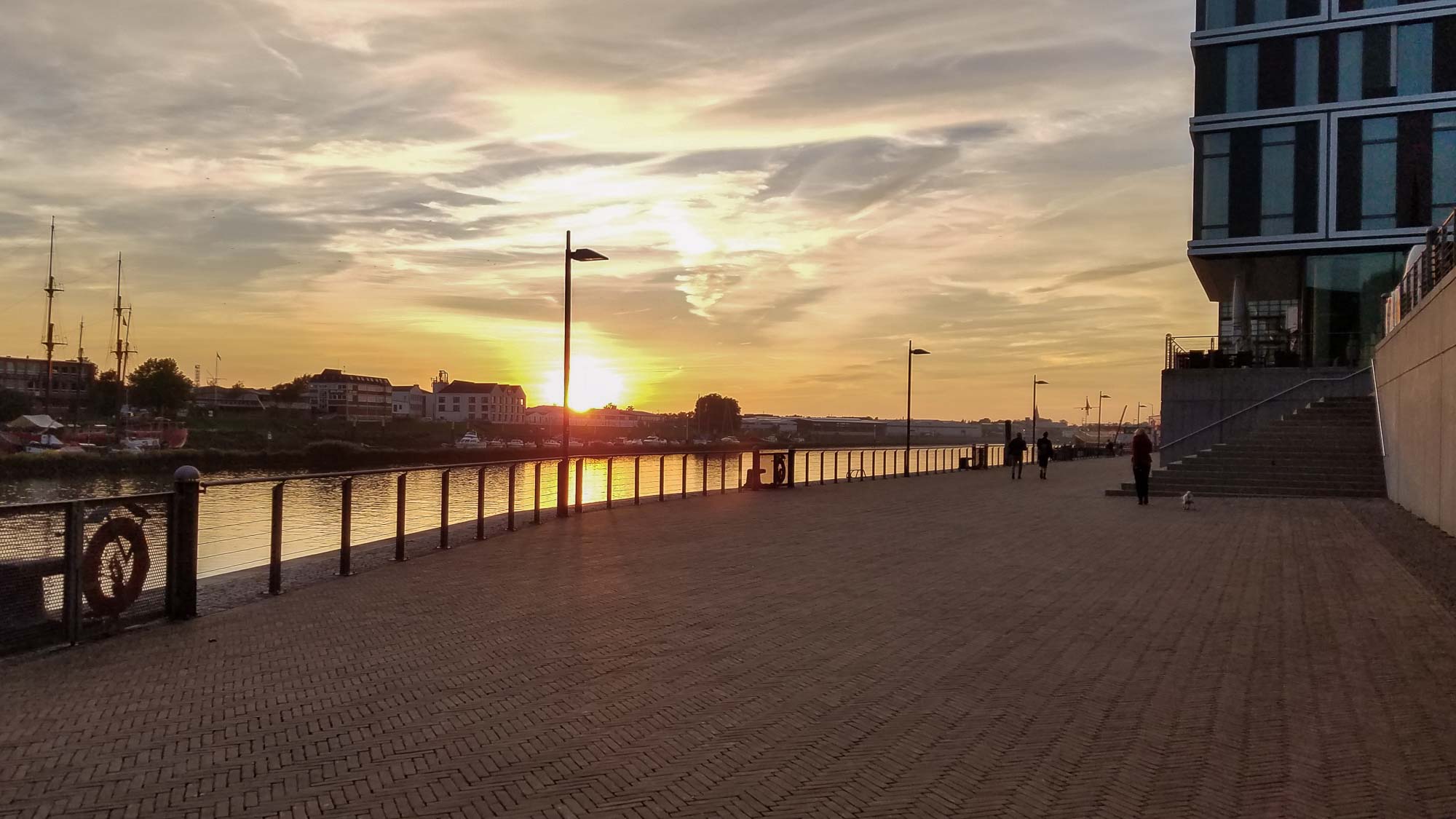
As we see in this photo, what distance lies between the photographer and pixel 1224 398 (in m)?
31.9

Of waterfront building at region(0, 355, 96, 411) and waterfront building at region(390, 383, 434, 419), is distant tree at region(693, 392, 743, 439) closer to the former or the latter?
waterfront building at region(390, 383, 434, 419)

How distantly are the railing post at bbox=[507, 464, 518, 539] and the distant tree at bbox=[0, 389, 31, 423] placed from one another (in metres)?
85.3

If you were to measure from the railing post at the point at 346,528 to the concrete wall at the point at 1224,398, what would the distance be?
25.5m

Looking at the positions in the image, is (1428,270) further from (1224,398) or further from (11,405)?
(11,405)

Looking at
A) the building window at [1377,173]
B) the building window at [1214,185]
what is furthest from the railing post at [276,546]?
the building window at [1377,173]

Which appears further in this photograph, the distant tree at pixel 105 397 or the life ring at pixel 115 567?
the distant tree at pixel 105 397

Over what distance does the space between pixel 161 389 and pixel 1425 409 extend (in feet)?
339

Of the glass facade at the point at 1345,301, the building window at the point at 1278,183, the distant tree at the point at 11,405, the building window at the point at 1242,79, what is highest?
the building window at the point at 1242,79

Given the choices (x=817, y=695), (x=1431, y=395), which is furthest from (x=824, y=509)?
(x=817, y=695)

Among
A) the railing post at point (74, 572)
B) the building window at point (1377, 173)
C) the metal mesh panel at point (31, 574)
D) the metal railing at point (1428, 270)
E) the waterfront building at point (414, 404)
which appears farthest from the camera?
the waterfront building at point (414, 404)

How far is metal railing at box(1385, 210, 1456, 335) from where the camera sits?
15.1m

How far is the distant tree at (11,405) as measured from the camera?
85.7 metres

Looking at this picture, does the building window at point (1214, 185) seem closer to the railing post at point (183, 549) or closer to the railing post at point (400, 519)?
the railing post at point (400, 519)

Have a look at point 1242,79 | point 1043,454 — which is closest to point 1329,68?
point 1242,79
